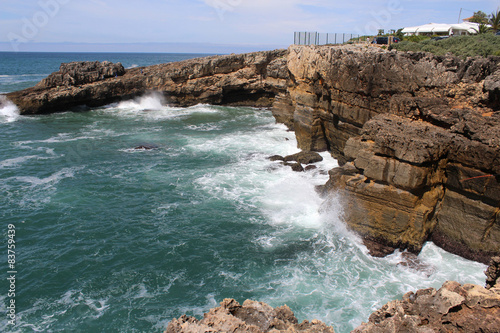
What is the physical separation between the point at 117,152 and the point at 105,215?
12671mm

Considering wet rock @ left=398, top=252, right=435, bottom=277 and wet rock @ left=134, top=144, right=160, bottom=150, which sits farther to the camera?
wet rock @ left=134, top=144, right=160, bottom=150

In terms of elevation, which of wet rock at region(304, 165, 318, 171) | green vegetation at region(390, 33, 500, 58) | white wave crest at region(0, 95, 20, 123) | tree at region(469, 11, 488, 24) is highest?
tree at region(469, 11, 488, 24)

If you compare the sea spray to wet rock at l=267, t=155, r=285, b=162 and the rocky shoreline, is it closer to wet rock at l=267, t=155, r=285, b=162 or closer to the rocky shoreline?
wet rock at l=267, t=155, r=285, b=162

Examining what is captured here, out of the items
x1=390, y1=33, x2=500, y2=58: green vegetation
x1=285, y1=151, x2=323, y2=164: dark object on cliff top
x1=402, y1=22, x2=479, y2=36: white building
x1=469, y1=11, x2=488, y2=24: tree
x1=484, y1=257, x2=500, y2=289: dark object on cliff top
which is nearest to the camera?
x1=484, y1=257, x2=500, y2=289: dark object on cliff top

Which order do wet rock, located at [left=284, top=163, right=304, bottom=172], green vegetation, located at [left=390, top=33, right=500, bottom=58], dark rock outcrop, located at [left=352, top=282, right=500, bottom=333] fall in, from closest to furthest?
dark rock outcrop, located at [left=352, top=282, right=500, bottom=333] < wet rock, located at [left=284, top=163, right=304, bottom=172] < green vegetation, located at [left=390, top=33, right=500, bottom=58]

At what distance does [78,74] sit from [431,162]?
164 feet

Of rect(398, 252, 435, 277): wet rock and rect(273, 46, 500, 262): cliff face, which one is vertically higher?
rect(273, 46, 500, 262): cliff face

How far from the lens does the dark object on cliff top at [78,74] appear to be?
163ft

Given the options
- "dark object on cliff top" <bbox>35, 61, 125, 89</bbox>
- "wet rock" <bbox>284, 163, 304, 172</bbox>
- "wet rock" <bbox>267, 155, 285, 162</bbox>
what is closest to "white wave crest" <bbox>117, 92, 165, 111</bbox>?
"dark object on cliff top" <bbox>35, 61, 125, 89</bbox>

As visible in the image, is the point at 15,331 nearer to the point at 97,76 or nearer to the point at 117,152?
the point at 117,152

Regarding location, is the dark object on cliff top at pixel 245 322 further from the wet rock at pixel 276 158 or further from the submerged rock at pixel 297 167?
the wet rock at pixel 276 158

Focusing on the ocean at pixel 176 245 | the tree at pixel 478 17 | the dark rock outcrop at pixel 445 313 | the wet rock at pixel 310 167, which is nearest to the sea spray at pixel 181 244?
the ocean at pixel 176 245

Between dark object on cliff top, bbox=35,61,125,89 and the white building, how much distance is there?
138ft

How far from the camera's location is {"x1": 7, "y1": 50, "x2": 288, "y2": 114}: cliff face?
164 ft
